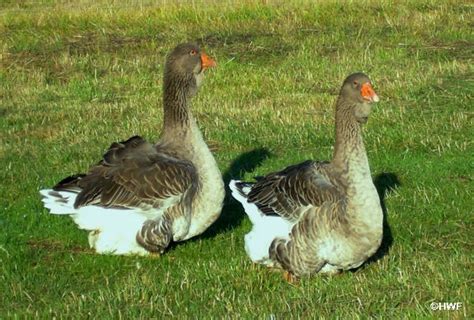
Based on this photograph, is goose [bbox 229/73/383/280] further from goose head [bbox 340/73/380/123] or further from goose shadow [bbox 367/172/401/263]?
goose shadow [bbox 367/172/401/263]

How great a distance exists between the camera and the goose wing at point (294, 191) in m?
7.73

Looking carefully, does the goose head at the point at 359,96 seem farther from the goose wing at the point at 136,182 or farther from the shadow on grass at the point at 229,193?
the shadow on grass at the point at 229,193

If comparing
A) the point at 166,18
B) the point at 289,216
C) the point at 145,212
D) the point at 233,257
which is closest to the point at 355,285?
the point at 289,216

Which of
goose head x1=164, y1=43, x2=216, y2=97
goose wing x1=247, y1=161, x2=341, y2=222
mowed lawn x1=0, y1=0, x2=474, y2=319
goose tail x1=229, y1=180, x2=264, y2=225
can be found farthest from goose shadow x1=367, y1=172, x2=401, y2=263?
goose head x1=164, y1=43, x2=216, y2=97

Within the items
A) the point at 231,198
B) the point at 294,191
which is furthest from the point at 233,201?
the point at 294,191

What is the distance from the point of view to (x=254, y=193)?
8.48m

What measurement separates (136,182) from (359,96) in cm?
219

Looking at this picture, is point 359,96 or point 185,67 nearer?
point 359,96

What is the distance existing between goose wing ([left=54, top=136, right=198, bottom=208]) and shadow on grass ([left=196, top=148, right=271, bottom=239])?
0.88m

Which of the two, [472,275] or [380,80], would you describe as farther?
[380,80]

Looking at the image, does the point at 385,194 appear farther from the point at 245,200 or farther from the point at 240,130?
the point at 240,130

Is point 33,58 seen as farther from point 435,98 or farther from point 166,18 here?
point 435,98

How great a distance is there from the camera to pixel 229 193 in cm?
1066

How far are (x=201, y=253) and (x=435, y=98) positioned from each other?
633 cm
